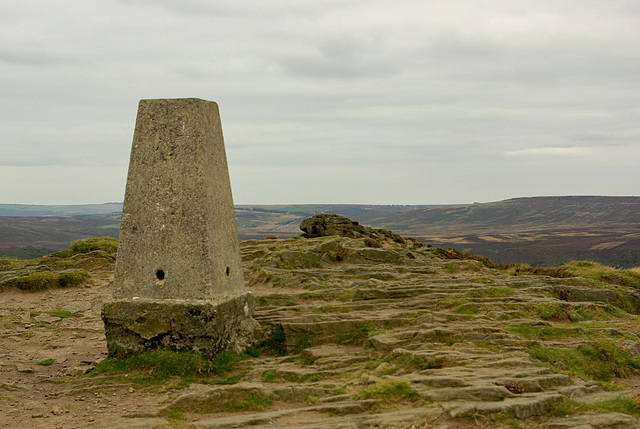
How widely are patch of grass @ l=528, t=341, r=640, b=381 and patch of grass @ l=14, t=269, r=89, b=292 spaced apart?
68.9 ft

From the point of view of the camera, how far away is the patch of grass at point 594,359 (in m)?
11.5

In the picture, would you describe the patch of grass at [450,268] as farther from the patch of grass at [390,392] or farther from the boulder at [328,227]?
the patch of grass at [390,392]

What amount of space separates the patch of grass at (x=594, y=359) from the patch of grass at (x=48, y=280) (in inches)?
826

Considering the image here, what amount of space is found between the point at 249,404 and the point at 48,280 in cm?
1793

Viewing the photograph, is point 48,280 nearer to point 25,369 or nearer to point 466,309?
point 25,369

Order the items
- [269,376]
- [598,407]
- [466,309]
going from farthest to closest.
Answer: [466,309], [269,376], [598,407]

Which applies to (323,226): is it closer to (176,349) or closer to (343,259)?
(343,259)

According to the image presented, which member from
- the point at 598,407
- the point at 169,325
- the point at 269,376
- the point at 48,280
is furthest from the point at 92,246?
the point at 598,407

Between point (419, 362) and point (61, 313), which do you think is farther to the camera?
point (61, 313)

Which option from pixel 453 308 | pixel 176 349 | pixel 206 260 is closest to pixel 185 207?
pixel 206 260

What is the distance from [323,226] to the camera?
3469 cm

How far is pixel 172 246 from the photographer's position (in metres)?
13.1

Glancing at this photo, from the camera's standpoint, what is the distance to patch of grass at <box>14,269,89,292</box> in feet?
78.6

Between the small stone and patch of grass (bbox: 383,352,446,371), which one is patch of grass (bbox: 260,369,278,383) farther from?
the small stone
